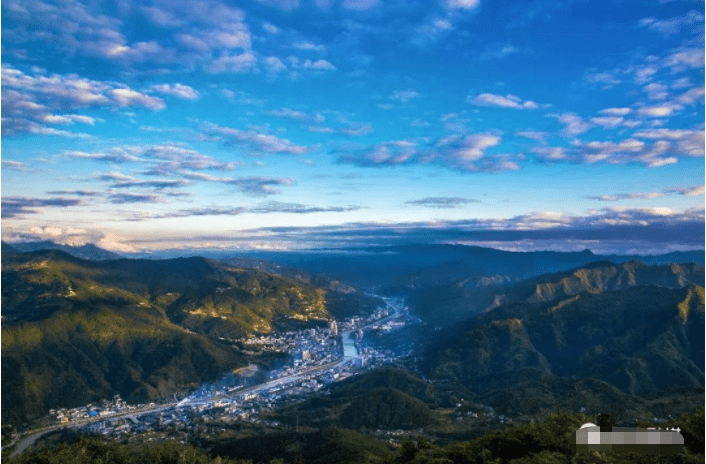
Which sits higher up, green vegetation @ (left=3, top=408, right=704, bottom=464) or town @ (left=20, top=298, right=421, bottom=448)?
green vegetation @ (left=3, top=408, right=704, bottom=464)

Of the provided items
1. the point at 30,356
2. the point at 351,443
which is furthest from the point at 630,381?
the point at 30,356

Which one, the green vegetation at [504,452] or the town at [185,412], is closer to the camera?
the green vegetation at [504,452]

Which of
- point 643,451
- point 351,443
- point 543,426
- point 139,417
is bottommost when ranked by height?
point 139,417

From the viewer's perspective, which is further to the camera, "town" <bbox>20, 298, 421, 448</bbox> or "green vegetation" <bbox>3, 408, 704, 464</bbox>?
"town" <bbox>20, 298, 421, 448</bbox>

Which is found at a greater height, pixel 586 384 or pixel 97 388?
pixel 586 384

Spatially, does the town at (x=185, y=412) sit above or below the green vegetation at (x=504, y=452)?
below

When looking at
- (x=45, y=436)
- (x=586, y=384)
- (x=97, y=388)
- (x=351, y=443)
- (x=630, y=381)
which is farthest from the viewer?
(x=97, y=388)

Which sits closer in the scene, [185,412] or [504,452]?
[504,452]

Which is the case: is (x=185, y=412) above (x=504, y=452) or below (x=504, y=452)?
below

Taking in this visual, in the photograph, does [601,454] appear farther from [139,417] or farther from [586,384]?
[139,417]

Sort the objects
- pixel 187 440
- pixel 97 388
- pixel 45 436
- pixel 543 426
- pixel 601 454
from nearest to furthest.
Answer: pixel 601 454 → pixel 543 426 → pixel 187 440 → pixel 45 436 → pixel 97 388

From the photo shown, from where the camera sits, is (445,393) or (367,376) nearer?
(445,393)
